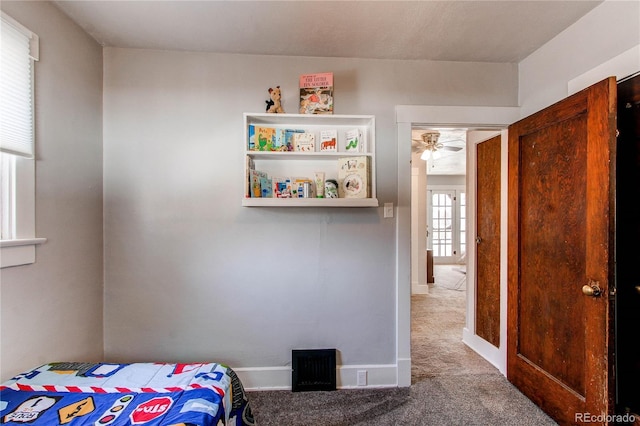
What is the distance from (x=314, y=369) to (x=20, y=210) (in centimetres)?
201

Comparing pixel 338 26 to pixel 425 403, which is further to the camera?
pixel 425 403

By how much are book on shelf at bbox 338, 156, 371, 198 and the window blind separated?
1.76 meters

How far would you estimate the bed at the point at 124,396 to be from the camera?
115 centimetres

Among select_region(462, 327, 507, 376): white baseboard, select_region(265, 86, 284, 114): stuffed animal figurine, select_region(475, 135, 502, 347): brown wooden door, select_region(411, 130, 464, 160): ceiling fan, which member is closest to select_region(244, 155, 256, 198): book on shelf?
select_region(265, 86, 284, 114): stuffed animal figurine

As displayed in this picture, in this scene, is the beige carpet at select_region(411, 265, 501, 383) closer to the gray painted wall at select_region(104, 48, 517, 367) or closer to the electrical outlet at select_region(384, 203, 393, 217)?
the gray painted wall at select_region(104, 48, 517, 367)

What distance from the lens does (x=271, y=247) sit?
2262 mm

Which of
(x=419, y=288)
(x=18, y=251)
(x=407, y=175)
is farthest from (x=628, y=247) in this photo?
(x=419, y=288)

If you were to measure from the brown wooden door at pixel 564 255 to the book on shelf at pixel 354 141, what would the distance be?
1.14m

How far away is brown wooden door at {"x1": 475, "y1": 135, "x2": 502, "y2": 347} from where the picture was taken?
2.62 metres

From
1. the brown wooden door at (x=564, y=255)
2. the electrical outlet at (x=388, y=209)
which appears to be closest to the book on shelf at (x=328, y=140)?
the electrical outlet at (x=388, y=209)

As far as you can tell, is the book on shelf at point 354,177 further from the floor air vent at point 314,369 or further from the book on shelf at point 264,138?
the floor air vent at point 314,369

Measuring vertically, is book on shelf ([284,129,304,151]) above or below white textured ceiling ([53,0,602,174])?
below

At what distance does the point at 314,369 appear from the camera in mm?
2229

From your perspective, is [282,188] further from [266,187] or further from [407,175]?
[407,175]
